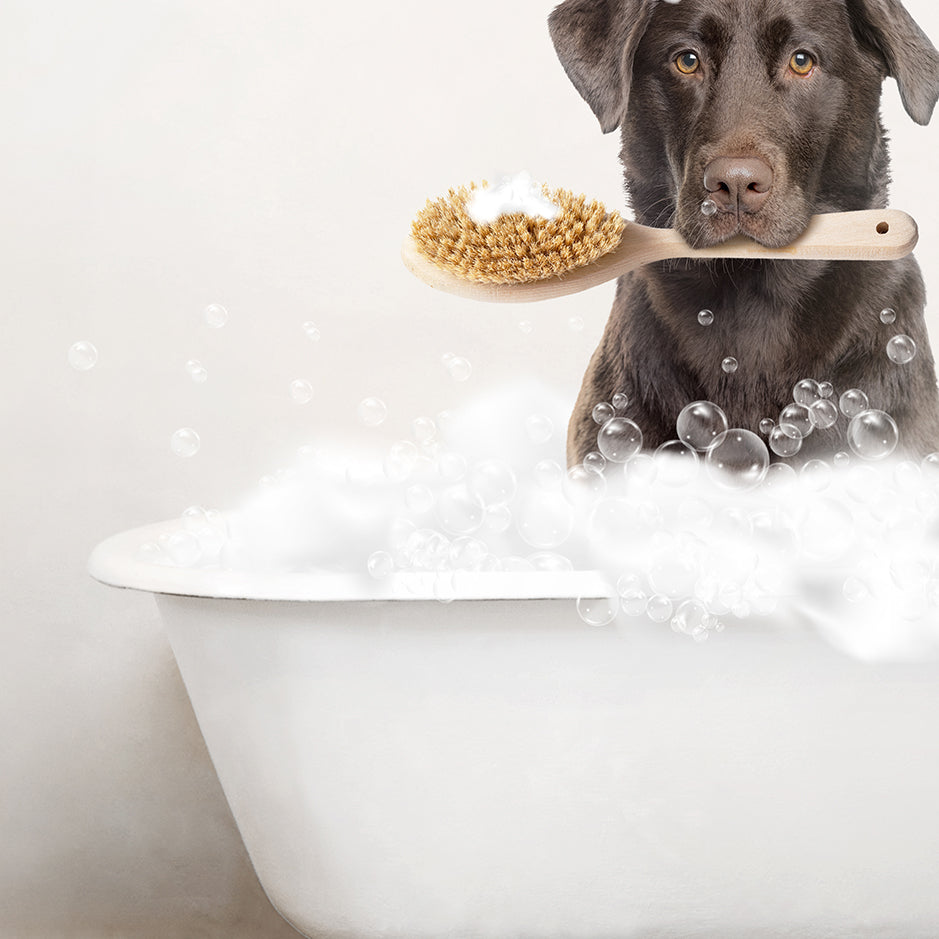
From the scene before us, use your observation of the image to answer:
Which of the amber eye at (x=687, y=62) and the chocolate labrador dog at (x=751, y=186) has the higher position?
the amber eye at (x=687, y=62)

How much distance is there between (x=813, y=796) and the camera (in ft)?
2.96

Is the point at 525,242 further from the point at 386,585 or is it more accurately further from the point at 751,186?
the point at 386,585

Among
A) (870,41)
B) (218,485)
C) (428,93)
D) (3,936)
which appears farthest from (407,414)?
(3,936)

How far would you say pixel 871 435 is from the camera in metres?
1.00

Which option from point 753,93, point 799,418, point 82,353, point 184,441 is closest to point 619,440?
point 799,418

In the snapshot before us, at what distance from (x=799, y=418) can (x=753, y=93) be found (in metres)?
0.35

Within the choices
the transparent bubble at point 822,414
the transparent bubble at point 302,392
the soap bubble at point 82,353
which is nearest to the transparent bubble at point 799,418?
the transparent bubble at point 822,414

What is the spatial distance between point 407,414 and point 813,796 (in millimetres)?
888

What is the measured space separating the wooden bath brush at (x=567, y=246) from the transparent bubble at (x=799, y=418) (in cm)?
16

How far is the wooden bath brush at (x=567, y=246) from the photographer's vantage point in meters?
1.05

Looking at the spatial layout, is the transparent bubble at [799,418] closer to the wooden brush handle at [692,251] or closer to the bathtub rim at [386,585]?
the wooden brush handle at [692,251]

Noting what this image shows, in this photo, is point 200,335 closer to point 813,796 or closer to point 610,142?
point 610,142

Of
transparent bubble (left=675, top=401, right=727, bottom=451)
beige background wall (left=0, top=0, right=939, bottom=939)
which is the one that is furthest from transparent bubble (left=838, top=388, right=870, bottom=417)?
beige background wall (left=0, top=0, right=939, bottom=939)

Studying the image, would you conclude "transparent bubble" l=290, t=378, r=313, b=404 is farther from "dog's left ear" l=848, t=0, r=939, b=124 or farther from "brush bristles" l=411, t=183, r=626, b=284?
"dog's left ear" l=848, t=0, r=939, b=124
